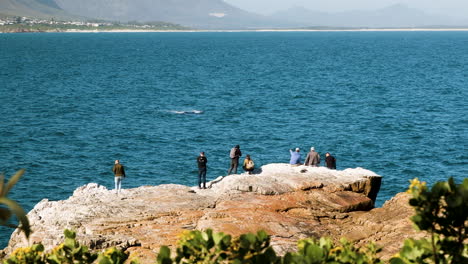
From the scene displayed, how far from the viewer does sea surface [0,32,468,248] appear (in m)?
45.9

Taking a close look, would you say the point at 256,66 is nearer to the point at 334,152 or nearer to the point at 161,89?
the point at 161,89

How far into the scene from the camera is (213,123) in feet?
211

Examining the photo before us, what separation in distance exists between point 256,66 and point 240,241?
128 metres

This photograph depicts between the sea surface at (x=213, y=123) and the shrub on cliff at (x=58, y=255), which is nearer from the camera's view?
the shrub on cliff at (x=58, y=255)

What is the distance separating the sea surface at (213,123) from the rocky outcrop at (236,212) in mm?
9148

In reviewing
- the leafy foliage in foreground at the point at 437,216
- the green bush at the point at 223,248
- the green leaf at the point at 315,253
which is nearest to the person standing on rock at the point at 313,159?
the leafy foliage in foreground at the point at 437,216

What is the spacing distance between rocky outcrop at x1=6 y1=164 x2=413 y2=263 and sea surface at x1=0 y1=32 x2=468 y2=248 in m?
9.15

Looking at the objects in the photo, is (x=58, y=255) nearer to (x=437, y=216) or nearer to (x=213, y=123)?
(x=437, y=216)

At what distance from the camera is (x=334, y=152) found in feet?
168

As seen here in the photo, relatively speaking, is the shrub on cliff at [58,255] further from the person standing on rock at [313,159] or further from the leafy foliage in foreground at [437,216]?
the person standing on rock at [313,159]

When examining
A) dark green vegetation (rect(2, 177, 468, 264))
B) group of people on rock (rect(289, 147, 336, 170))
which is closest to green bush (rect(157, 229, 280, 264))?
dark green vegetation (rect(2, 177, 468, 264))

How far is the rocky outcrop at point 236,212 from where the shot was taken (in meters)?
22.4

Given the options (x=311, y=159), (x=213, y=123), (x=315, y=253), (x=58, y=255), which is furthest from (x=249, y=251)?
(x=213, y=123)

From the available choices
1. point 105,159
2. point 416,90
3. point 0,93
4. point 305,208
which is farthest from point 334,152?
point 0,93
